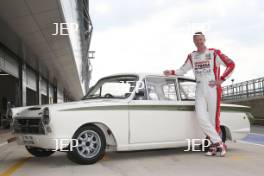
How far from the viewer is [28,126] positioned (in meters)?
7.12

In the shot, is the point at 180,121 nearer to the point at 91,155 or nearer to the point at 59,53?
the point at 91,155

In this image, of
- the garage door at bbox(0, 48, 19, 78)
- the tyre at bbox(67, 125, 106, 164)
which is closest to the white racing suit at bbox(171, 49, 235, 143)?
the tyre at bbox(67, 125, 106, 164)

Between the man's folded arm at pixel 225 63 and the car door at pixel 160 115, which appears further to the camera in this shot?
the man's folded arm at pixel 225 63

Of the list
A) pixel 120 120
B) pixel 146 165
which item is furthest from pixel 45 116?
pixel 146 165

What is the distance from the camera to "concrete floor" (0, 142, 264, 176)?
6.19 metres

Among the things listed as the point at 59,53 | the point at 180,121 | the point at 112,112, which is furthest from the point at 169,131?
the point at 59,53

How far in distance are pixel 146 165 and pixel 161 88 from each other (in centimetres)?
175

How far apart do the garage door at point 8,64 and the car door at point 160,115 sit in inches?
488

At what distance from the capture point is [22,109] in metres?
7.68

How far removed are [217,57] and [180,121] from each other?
1358mm

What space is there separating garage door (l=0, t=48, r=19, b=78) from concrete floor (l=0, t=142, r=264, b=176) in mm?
11298

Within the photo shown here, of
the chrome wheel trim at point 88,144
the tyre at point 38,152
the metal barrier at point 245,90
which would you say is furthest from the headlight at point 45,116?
the metal barrier at point 245,90

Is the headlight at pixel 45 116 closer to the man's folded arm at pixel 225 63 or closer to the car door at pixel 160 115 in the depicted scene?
the car door at pixel 160 115

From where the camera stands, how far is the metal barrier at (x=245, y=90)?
30.0 metres
